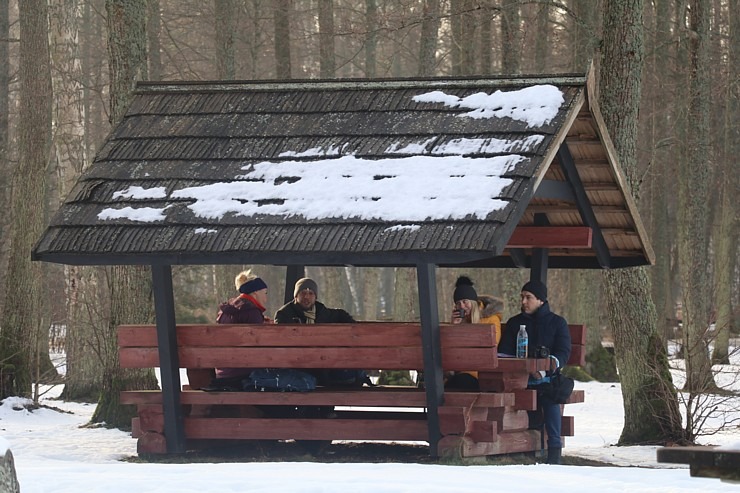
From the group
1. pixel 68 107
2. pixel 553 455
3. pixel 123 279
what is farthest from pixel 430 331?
pixel 68 107

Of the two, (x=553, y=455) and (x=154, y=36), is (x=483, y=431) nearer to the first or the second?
(x=553, y=455)

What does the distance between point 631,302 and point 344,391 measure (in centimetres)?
400

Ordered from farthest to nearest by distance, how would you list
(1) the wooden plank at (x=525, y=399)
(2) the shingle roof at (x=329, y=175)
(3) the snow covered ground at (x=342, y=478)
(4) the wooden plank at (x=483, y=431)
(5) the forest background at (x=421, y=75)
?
(5) the forest background at (x=421, y=75)
(1) the wooden plank at (x=525, y=399)
(4) the wooden plank at (x=483, y=431)
(2) the shingle roof at (x=329, y=175)
(3) the snow covered ground at (x=342, y=478)

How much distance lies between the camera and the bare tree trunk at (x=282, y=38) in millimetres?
22688

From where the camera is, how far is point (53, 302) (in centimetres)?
2386

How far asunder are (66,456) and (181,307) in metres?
18.8

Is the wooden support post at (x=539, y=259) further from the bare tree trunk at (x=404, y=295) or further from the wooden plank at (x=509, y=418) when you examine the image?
the bare tree trunk at (x=404, y=295)

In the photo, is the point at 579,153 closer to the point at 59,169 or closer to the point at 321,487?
the point at 321,487

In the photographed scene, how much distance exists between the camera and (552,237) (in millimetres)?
12328

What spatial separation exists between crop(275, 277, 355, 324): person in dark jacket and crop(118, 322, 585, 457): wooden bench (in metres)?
0.81

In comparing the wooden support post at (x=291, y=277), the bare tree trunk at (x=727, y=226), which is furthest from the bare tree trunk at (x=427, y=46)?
the wooden support post at (x=291, y=277)

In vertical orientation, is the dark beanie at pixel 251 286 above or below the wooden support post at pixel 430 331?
above

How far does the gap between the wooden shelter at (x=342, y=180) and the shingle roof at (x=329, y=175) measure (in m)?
0.01

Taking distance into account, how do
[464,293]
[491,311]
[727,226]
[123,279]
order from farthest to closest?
[727,226] < [123,279] < [491,311] < [464,293]
